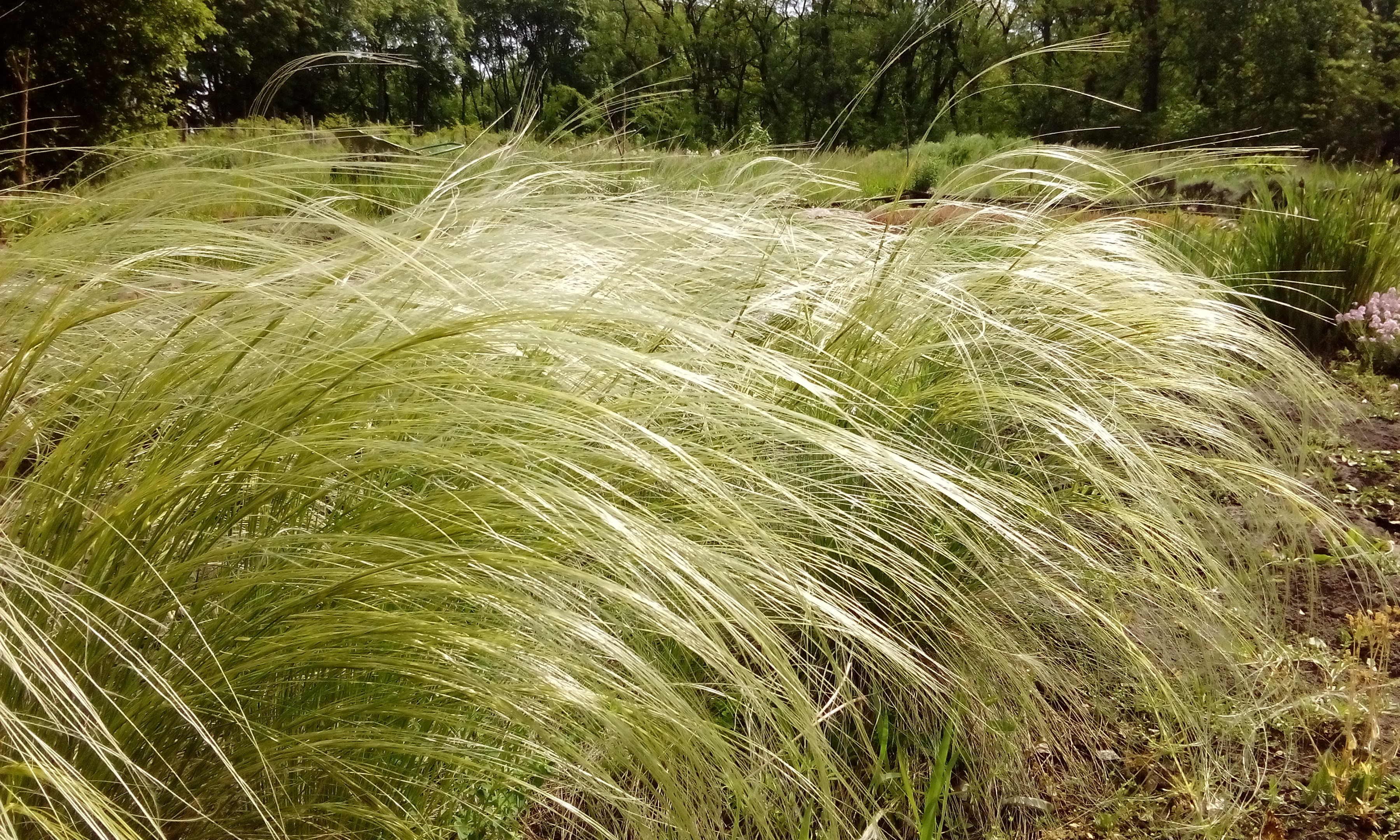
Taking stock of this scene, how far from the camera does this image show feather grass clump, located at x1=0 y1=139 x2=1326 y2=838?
729mm

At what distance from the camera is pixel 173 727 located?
30.1 inches

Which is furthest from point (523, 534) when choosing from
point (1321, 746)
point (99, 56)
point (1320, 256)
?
point (99, 56)

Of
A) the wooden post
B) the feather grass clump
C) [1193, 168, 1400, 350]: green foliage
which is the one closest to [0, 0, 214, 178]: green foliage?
the wooden post

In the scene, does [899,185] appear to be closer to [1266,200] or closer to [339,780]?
[339,780]

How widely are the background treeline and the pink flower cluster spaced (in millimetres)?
6490

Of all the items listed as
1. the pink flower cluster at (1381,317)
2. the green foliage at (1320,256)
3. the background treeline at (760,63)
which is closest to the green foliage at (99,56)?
the background treeline at (760,63)

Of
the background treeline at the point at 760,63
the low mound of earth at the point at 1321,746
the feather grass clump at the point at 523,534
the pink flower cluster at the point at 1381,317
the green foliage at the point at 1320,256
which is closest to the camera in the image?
the feather grass clump at the point at 523,534

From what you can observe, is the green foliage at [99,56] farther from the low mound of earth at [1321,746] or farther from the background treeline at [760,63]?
the low mound of earth at [1321,746]

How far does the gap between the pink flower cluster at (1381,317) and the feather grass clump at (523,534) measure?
1907mm

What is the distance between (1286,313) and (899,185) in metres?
2.51

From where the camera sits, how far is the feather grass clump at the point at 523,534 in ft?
2.39

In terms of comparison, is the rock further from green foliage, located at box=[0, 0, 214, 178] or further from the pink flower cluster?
green foliage, located at box=[0, 0, 214, 178]

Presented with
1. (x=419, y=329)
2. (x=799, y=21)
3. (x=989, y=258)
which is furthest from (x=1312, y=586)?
(x=799, y=21)

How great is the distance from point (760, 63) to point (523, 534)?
28239mm
